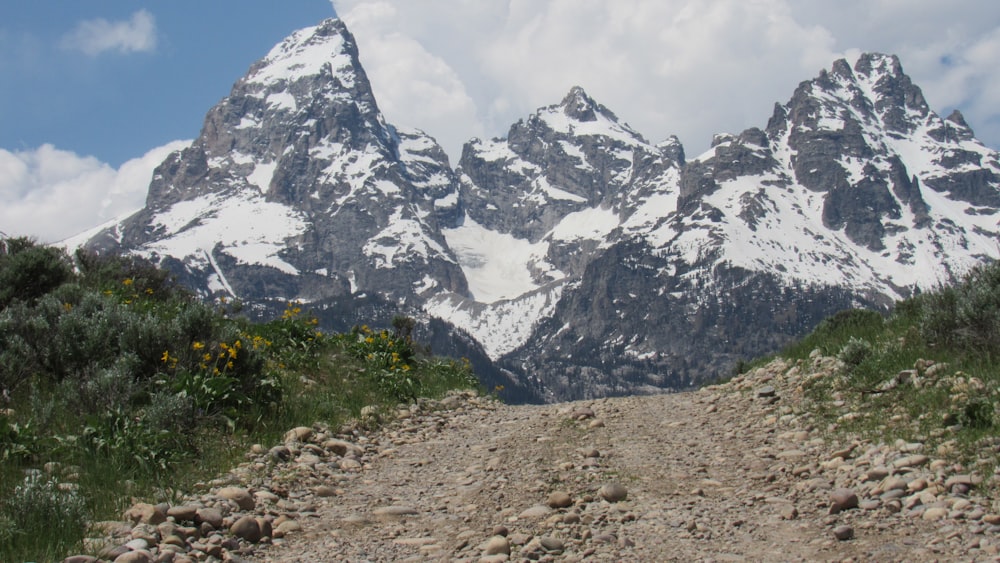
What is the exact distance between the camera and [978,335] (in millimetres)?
11258

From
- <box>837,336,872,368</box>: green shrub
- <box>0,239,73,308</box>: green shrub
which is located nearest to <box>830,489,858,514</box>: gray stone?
<box>837,336,872,368</box>: green shrub

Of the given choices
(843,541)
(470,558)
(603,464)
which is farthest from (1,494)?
(843,541)

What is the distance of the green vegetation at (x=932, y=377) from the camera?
28.9 feet

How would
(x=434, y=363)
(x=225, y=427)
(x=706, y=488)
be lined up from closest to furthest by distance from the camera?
(x=706, y=488) < (x=225, y=427) < (x=434, y=363)

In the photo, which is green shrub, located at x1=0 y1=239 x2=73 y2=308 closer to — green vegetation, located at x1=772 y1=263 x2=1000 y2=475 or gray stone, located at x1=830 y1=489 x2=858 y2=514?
gray stone, located at x1=830 y1=489 x2=858 y2=514

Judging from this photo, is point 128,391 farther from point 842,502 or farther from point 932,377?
point 932,377

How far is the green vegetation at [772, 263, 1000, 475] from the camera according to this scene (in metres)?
8.80

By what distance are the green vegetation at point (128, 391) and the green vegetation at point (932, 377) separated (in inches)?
299

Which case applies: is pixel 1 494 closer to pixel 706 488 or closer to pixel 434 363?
pixel 706 488

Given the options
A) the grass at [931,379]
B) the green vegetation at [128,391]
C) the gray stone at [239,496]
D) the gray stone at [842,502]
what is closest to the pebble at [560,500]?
the gray stone at [842,502]

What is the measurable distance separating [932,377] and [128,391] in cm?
1040

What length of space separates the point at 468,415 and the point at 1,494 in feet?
28.2

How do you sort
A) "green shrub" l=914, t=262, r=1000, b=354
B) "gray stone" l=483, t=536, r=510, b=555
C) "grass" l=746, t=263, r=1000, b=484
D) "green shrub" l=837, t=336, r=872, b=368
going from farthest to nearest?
"green shrub" l=837, t=336, r=872, b=368 < "green shrub" l=914, t=262, r=1000, b=354 < "grass" l=746, t=263, r=1000, b=484 < "gray stone" l=483, t=536, r=510, b=555

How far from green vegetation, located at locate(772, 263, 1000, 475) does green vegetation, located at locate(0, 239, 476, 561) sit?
7604 mm
